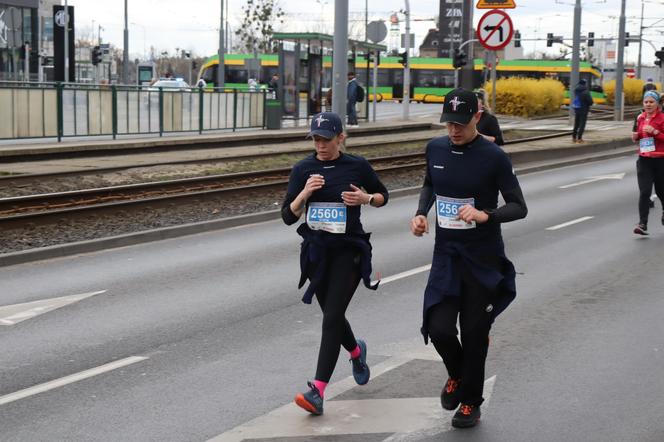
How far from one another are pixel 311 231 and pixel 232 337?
7.08 feet

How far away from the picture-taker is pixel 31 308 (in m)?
9.14

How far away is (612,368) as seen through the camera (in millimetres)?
7211

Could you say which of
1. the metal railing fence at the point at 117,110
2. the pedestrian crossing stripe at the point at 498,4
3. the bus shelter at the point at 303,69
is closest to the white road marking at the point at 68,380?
the pedestrian crossing stripe at the point at 498,4

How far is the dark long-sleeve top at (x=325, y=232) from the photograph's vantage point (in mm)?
6125

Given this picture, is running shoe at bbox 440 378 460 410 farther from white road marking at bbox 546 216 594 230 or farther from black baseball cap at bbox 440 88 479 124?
white road marking at bbox 546 216 594 230

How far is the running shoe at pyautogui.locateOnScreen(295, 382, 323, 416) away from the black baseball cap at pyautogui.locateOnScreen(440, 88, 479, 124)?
1.68 meters

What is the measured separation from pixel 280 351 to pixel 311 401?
5.72 ft

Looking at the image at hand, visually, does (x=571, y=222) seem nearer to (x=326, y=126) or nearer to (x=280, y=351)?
(x=280, y=351)

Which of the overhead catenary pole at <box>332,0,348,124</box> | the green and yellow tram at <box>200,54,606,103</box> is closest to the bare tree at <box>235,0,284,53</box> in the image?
the green and yellow tram at <box>200,54,606,103</box>

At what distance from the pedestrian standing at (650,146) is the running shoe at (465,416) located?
8.26 meters

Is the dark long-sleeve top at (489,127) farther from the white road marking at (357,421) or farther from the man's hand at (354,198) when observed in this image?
the man's hand at (354,198)

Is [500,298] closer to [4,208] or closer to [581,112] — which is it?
[4,208]

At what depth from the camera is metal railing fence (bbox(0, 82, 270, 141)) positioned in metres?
24.0

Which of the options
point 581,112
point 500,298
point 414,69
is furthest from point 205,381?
point 414,69
